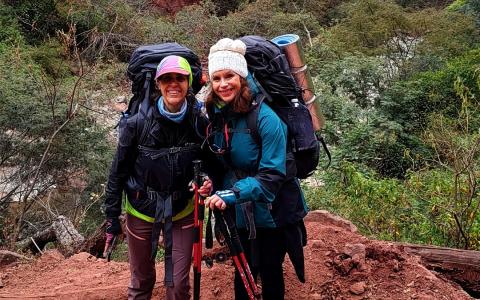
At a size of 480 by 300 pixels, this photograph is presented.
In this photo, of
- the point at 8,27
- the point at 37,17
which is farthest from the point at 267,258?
the point at 37,17

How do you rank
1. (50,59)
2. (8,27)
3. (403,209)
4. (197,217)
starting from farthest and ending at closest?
(8,27)
(50,59)
(403,209)
(197,217)

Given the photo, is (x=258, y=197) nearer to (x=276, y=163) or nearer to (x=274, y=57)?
(x=276, y=163)

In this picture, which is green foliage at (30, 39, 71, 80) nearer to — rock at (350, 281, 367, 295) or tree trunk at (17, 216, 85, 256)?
tree trunk at (17, 216, 85, 256)

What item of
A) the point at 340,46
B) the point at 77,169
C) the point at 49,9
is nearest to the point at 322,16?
the point at 340,46

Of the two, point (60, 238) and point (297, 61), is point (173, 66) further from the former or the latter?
point (60, 238)

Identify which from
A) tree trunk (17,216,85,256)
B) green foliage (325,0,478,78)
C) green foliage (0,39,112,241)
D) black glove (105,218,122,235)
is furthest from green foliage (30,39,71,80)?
black glove (105,218,122,235)

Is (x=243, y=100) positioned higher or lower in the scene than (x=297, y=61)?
lower

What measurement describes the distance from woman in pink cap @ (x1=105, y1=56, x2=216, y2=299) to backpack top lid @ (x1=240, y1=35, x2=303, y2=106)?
0.35m

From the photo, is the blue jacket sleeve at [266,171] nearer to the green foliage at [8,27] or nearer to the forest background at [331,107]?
the forest background at [331,107]

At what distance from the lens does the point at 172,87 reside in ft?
8.31

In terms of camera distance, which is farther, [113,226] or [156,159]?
[113,226]

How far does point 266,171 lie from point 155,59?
2.92 feet

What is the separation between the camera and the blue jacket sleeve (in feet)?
7.80

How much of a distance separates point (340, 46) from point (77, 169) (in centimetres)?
1040
